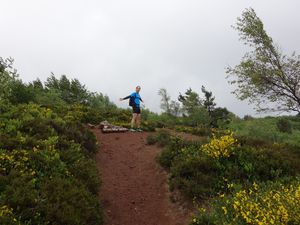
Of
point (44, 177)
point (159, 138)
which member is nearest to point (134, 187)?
point (44, 177)

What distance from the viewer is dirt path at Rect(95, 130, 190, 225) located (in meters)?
9.83

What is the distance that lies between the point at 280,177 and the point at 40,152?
7.33 meters

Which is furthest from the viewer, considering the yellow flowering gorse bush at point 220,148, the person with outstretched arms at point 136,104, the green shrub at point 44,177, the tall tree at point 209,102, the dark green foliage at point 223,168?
the tall tree at point 209,102

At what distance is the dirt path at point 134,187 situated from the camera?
983cm

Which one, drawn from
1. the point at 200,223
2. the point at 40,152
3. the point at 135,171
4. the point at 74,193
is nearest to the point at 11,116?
the point at 40,152

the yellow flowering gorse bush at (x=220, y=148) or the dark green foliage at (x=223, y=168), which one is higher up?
the yellow flowering gorse bush at (x=220, y=148)

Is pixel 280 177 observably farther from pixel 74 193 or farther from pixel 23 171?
pixel 23 171

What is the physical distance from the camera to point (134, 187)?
11703 mm

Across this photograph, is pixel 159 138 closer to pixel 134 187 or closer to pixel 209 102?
pixel 134 187

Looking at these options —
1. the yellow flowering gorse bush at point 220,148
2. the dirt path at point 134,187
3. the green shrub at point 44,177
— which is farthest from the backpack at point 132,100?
the yellow flowering gorse bush at point 220,148

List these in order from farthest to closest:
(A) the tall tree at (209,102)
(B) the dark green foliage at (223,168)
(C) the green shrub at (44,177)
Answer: (A) the tall tree at (209,102) < (B) the dark green foliage at (223,168) < (C) the green shrub at (44,177)

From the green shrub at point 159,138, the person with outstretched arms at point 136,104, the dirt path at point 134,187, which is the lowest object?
the dirt path at point 134,187

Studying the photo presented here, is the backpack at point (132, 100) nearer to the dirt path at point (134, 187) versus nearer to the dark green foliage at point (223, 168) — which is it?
the dirt path at point (134, 187)

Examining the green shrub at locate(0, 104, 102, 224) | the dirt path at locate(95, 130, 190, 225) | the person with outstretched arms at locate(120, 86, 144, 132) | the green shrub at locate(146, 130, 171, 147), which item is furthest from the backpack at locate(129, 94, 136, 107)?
the green shrub at locate(0, 104, 102, 224)
